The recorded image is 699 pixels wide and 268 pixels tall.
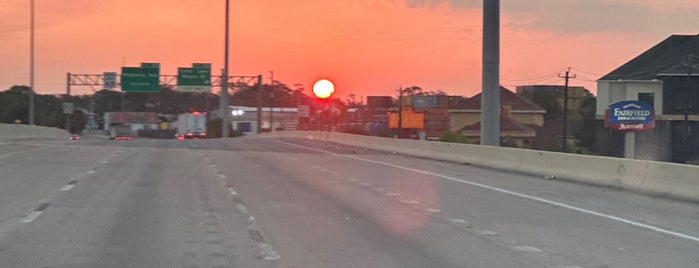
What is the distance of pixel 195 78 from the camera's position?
74812mm

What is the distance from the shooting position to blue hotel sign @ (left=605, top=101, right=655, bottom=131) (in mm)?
58375

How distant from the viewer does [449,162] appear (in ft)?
104

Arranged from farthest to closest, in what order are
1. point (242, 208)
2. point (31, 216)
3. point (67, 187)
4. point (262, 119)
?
point (262, 119) → point (67, 187) → point (242, 208) → point (31, 216)

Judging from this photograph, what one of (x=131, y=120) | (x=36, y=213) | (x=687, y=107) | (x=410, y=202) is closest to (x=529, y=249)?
(x=410, y=202)

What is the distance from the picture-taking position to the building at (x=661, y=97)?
64.7 meters

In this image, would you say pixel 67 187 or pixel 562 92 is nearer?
pixel 67 187

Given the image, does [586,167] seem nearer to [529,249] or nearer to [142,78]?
[529,249]

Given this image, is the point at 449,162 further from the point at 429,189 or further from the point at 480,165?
the point at 429,189

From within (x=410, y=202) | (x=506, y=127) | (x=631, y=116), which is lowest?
(x=410, y=202)

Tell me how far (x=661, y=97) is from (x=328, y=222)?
62040 mm

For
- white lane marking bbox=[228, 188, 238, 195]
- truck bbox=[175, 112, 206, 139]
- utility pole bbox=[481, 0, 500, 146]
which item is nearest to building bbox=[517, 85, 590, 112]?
truck bbox=[175, 112, 206, 139]

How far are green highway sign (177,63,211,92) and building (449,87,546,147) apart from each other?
84.8ft

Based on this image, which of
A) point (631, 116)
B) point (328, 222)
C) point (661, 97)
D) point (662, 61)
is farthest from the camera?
point (662, 61)

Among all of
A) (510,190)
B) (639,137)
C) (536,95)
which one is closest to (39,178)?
(510,190)
